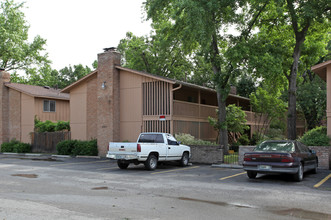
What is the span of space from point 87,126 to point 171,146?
440 inches

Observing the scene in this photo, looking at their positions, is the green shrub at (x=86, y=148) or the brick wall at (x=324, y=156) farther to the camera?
the green shrub at (x=86, y=148)

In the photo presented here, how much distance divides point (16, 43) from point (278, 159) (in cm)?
4362

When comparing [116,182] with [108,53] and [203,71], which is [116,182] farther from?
[203,71]

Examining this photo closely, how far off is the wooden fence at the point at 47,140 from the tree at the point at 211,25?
12005mm

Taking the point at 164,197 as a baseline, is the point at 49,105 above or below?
above

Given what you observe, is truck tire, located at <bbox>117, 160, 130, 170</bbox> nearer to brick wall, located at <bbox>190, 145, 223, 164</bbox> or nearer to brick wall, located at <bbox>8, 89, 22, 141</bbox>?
brick wall, located at <bbox>190, 145, 223, 164</bbox>

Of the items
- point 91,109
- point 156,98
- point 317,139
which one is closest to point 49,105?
point 91,109

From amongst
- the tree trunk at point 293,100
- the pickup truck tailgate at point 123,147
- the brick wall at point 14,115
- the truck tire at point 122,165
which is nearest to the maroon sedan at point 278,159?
the pickup truck tailgate at point 123,147

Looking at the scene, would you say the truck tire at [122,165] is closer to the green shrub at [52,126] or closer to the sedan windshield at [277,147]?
the sedan windshield at [277,147]

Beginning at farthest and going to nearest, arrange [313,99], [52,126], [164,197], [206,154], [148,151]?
[313,99], [52,126], [206,154], [148,151], [164,197]

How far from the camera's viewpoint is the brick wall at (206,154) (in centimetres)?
1931

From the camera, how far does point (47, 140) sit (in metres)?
29.2

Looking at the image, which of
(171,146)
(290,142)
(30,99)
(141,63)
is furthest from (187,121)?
(141,63)

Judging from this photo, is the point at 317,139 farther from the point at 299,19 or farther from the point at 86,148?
the point at 86,148
